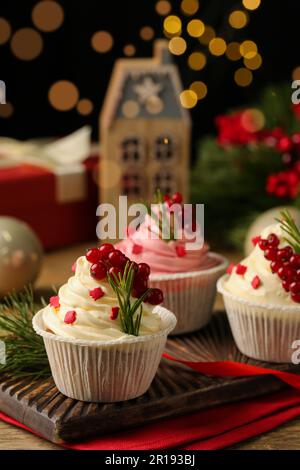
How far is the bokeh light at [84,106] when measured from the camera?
404 centimetres

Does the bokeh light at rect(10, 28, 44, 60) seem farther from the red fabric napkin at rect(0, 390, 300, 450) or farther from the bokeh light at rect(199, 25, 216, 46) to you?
the red fabric napkin at rect(0, 390, 300, 450)

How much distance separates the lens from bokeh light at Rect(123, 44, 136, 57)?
12.8 ft

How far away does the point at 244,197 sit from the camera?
11.3ft

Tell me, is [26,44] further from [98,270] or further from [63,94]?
[98,270]

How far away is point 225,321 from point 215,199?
1.27 m

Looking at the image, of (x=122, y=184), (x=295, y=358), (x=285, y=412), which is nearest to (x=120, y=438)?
(x=285, y=412)

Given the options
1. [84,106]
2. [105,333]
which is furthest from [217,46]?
[105,333]

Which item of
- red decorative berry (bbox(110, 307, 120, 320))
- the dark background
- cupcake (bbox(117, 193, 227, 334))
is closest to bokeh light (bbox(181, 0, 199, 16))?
the dark background

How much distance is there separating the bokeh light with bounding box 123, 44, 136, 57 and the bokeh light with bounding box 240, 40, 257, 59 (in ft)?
1.66

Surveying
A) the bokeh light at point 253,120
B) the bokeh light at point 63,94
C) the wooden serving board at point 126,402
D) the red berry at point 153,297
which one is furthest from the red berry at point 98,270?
the bokeh light at point 63,94

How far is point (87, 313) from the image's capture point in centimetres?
168

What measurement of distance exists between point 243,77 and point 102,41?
2.20ft

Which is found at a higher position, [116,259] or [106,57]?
[106,57]

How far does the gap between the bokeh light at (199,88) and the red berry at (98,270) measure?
7.56ft
